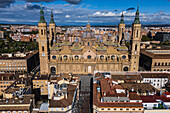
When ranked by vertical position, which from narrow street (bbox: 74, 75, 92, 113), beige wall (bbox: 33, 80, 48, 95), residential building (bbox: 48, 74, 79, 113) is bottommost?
narrow street (bbox: 74, 75, 92, 113)

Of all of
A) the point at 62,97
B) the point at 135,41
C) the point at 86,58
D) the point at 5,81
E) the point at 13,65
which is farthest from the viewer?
the point at 13,65

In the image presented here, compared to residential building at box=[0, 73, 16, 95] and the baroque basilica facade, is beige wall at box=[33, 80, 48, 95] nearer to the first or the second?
residential building at box=[0, 73, 16, 95]

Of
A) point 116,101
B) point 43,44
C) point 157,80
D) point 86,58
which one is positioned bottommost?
point 157,80

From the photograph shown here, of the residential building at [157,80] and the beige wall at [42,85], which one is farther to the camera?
the residential building at [157,80]

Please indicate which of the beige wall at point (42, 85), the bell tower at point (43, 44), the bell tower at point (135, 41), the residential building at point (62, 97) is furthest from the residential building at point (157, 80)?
the bell tower at point (43, 44)

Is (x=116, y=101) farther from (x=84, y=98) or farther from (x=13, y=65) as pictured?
(x=13, y=65)

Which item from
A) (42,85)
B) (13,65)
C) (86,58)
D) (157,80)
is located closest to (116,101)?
(157,80)

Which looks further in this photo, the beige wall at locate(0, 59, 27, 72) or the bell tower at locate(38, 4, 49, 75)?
the beige wall at locate(0, 59, 27, 72)

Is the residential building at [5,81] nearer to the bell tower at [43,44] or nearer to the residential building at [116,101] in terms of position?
the bell tower at [43,44]

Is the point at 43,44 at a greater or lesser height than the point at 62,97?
greater

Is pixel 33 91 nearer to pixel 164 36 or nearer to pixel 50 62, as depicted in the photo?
pixel 50 62

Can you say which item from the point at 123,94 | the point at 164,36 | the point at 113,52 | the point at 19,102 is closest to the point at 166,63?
the point at 113,52

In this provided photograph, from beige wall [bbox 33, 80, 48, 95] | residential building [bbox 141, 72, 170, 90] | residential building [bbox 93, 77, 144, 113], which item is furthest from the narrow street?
residential building [bbox 141, 72, 170, 90]

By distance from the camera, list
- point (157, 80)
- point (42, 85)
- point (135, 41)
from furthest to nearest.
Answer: point (135, 41)
point (157, 80)
point (42, 85)
